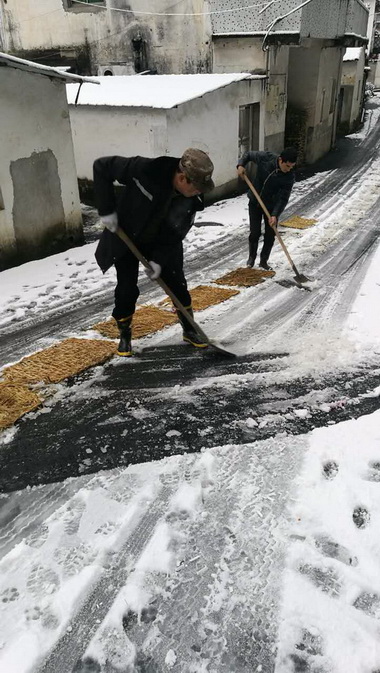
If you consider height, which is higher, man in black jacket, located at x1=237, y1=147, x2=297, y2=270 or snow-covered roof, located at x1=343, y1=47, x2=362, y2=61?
snow-covered roof, located at x1=343, y1=47, x2=362, y2=61

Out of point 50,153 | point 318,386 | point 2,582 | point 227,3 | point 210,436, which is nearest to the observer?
point 2,582

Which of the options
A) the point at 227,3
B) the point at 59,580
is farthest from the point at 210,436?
the point at 227,3

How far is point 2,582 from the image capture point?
7.16 ft

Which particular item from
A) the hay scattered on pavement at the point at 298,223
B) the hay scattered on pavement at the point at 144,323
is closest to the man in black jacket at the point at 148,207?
the hay scattered on pavement at the point at 144,323

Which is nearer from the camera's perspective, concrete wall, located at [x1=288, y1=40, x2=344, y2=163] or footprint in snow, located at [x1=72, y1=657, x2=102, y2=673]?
footprint in snow, located at [x1=72, y1=657, x2=102, y2=673]

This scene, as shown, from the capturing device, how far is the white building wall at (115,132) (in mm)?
9273

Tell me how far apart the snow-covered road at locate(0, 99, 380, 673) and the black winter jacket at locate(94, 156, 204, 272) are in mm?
1035

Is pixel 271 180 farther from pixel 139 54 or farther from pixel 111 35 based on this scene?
pixel 111 35

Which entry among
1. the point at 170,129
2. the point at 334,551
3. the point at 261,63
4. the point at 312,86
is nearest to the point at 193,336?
the point at 334,551

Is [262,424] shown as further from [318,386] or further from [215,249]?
[215,249]

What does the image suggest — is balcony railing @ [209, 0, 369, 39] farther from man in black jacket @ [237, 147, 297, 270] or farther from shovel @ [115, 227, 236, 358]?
shovel @ [115, 227, 236, 358]

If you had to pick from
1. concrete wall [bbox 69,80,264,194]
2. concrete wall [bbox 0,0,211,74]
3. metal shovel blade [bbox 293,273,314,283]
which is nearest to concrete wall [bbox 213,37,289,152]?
concrete wall [bbox 0,0,211,74]

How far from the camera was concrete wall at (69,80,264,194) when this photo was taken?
30.6 ft

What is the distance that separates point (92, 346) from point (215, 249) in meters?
3.95
